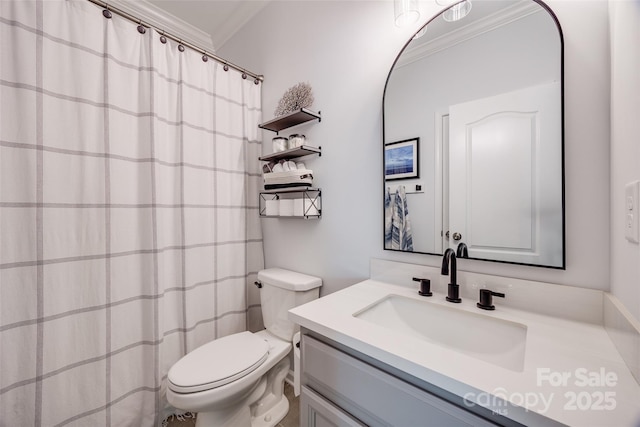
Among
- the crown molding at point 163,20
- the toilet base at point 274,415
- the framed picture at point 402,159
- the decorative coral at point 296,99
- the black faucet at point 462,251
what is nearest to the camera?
the black faucet at point 462,251

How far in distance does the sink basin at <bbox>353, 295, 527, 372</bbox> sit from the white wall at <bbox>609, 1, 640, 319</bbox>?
270mm

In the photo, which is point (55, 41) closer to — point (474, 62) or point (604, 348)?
point (474, 62)

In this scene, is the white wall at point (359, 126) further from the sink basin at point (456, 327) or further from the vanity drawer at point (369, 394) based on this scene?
the vanity drawer at point (369, 394)

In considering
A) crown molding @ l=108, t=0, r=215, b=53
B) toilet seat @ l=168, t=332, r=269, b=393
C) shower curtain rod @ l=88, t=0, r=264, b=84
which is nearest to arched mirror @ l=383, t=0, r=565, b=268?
toilet seat @ l=168, t=332, r=269, b=393

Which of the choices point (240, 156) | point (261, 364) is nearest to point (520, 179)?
point (261, 364)

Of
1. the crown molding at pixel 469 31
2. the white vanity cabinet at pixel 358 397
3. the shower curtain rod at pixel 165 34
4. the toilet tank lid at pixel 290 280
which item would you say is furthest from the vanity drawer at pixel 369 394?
the shower curtain rod at pixel 165 34

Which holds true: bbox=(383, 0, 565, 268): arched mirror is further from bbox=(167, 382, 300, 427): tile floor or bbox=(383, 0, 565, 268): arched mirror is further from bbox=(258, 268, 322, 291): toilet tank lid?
bbox=(167, 382, 300, 427): tile floor

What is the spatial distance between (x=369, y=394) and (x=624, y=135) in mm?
900

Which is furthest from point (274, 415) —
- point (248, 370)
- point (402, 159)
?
point (402, 159)

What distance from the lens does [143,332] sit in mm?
1255

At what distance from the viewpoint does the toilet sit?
0.98 m

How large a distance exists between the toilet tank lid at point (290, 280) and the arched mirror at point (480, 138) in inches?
18.4

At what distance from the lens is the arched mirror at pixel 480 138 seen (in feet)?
2.57

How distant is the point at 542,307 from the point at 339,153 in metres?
1.03
